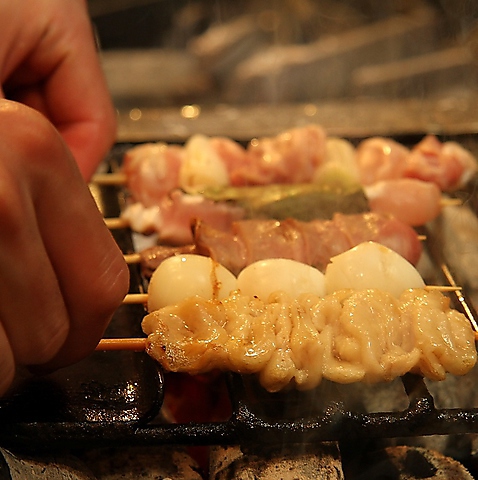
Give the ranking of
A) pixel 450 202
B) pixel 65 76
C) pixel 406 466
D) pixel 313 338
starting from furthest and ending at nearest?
pixel 450 202 < pixel 65 76 < pixel 406 466 < pixel 313 338

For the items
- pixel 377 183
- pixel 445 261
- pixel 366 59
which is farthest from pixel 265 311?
pixel 366 59

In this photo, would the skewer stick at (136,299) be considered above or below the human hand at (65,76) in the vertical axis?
below

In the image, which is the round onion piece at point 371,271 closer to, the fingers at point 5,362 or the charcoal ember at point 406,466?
the charcoal ember at point 406,466

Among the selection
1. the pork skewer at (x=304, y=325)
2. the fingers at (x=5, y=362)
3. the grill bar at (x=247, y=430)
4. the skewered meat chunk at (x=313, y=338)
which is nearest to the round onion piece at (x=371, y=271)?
the pork skewer at (x=304, y=325)

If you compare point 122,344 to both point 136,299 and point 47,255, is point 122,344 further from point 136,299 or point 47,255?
point 47,255

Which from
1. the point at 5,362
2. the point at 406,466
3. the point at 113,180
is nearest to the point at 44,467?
the point at 5,362

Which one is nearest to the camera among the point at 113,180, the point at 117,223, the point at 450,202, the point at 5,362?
the point at 5,362
